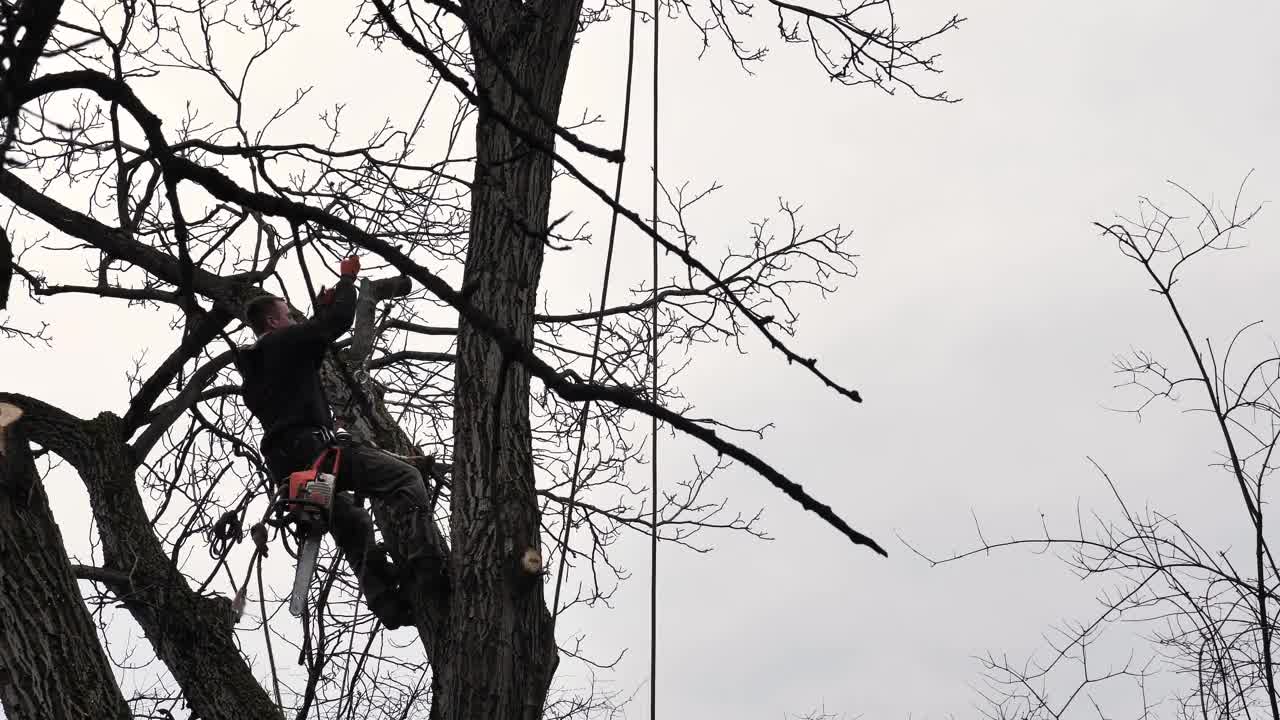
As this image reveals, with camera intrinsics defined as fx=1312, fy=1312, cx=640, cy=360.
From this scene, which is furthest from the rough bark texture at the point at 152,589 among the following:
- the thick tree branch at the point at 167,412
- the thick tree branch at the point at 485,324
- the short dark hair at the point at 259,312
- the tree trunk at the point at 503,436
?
the thick tree branch at the point at 485,324

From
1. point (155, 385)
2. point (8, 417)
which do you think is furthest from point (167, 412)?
point (8, 417)

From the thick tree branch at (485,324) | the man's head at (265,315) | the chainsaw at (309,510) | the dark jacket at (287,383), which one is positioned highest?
the man's head at (265,315)

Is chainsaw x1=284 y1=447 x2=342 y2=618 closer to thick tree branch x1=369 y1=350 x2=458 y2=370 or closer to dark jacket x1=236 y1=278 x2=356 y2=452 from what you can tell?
dark jacket x1=236 y1=278 x2=356 y2=452

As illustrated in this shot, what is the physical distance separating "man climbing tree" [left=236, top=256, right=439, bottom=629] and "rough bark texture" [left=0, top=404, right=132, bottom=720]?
1.47m

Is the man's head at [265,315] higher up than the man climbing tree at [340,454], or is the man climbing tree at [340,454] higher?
the man's head at [265,315]

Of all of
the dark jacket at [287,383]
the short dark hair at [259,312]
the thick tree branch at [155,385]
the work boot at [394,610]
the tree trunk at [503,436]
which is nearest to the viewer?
the tree trunk at [503,436]

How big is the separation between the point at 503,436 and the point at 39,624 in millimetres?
1728

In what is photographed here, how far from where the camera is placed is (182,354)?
525 cm

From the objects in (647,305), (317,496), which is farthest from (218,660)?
(647,305)

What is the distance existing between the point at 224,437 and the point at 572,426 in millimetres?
1769

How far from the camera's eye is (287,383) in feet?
17.4

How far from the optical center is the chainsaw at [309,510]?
15.9 ft

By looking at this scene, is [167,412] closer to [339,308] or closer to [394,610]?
[339,308]

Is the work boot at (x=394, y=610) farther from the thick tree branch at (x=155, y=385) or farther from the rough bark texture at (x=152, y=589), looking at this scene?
the thick tree branch at (x=155, y=385)
